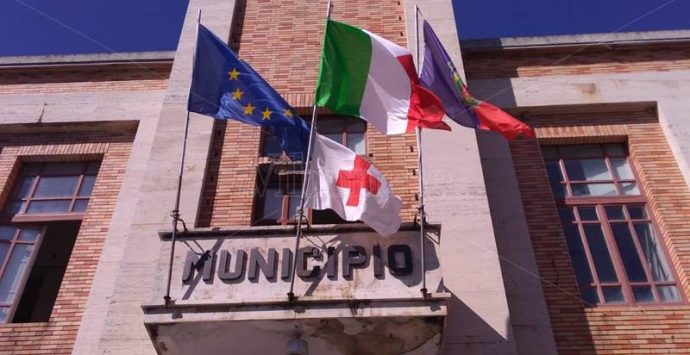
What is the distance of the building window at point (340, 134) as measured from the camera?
368 inches

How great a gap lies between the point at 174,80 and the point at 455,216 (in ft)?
17.1

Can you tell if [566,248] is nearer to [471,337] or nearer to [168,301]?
[471,337]

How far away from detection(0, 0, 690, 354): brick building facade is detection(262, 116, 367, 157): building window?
0.05 m

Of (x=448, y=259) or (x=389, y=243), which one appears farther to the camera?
(x=448, y=259)

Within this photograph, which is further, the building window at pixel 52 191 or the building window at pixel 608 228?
the building window at pixel 52 191

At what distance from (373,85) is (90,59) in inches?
258

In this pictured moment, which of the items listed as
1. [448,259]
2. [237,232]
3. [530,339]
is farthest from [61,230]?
[530,339]

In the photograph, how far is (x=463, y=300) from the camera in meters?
7.11

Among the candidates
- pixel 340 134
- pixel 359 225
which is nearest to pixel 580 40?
pixel 340 134

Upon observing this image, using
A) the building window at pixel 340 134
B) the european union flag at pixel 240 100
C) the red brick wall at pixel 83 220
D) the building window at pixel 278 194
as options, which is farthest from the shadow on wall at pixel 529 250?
the red brick wall at pixel 83 220

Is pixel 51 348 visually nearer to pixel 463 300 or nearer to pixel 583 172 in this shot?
pixel 463 300

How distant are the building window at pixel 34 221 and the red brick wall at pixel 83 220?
206 millimetres

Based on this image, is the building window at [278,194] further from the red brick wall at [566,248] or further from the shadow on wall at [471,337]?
the red brick wall at [566,248]

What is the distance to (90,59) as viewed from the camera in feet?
36.9
